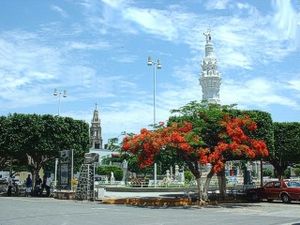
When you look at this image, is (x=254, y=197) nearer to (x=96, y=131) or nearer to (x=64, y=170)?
(x=64, y=170)

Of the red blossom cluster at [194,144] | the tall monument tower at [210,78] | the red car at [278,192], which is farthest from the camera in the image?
the tall monument tower at [210,78]

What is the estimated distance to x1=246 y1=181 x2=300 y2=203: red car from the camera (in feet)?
96.0

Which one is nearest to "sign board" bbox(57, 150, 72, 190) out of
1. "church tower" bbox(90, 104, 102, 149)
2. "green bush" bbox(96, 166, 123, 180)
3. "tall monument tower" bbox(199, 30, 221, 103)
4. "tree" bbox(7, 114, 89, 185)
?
"tree" bbox(7, 114, 89, 185)

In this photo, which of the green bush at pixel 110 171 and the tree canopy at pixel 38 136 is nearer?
the tree canopy at pixel 38 136

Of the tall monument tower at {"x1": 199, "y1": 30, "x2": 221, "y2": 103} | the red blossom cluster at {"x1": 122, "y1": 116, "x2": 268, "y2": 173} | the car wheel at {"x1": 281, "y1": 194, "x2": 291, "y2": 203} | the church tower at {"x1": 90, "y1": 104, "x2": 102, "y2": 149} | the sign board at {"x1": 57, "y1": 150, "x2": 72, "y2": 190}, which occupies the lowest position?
the car wheel at {"x1": 281, "y1": 194, "x2": 291, "y2": 203}

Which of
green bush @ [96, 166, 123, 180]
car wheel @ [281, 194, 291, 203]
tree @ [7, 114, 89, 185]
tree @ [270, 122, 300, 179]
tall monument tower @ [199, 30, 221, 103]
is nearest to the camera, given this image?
car wheel @ [281, 194, 291, 203]

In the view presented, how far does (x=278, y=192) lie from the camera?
1182 inches

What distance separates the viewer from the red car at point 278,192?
29266 mm

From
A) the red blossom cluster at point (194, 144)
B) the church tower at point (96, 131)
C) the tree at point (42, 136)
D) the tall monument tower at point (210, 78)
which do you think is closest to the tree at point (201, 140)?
the red blossom cluster at point (194, 144)

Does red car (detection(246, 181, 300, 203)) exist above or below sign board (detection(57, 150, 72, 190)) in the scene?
below

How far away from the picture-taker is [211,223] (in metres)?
17.7

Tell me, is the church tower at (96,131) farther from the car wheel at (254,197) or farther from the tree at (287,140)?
the car wheel at (254,197)

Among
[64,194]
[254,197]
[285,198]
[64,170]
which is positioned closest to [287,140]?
[254,197]

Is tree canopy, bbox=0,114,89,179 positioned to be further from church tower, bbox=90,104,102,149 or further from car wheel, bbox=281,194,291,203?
church tower, bbox=90,104,102,149
